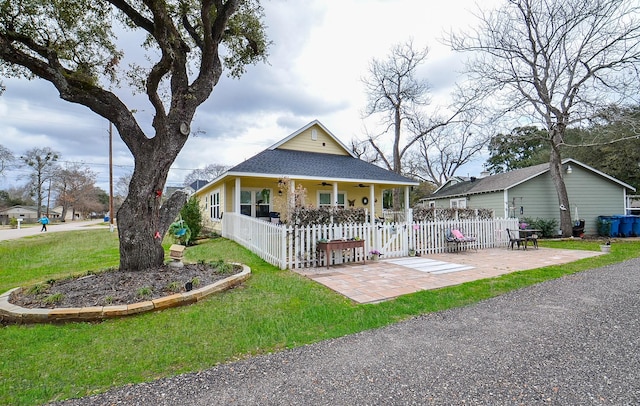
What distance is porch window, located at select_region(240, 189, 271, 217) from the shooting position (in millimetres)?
14016

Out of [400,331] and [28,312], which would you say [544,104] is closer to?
→ [400,331]

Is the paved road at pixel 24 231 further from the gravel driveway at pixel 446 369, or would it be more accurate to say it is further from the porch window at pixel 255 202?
the gravel driveway at pixel 446 369

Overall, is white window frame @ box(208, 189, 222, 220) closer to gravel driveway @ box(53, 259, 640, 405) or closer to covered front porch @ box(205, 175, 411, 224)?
covered front porch @ box(205, 175, 411, 224)

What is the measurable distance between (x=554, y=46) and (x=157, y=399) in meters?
19.5

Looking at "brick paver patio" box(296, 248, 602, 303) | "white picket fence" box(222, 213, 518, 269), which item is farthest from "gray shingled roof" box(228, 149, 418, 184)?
"brick paver patio" box(296, 248, 602, 303)

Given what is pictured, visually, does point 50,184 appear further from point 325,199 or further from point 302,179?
point 302,179

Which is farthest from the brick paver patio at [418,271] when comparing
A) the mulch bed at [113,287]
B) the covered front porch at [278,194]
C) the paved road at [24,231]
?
the paved road at [24,231]

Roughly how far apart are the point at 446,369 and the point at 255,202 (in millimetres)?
12344

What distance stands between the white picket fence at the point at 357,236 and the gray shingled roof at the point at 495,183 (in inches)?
237

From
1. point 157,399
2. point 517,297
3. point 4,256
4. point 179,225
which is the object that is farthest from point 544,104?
point 4,256

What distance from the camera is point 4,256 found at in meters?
9.91

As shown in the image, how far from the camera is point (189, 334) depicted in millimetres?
3482

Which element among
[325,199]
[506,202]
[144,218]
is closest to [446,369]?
[144,218]

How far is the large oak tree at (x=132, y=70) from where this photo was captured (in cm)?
582
